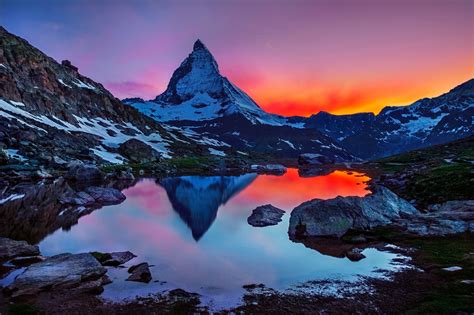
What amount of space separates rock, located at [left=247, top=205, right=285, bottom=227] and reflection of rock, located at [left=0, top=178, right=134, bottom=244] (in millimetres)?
20892

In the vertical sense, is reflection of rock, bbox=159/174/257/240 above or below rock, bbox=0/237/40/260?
above

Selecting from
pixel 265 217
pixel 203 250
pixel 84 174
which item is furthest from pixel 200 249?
pixel 84 174

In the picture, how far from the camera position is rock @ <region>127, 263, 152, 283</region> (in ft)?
81.8

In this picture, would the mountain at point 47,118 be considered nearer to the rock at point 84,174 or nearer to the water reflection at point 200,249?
the rock at point 84,174

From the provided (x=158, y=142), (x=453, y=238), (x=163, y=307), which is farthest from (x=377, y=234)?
(x=158, y=142)

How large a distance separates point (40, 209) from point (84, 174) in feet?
129

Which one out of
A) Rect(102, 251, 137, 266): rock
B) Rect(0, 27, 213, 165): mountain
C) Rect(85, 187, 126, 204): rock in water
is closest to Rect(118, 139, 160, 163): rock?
Rect(0, 27, 213, 165): mountain

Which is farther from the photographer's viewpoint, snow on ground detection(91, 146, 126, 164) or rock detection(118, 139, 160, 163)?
rock detection(118, 139, 160, 163)

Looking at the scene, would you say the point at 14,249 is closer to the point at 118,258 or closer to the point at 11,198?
the point at 118,258

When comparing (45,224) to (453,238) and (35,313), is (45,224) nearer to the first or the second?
(35,313)

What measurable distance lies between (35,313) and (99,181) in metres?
70.6

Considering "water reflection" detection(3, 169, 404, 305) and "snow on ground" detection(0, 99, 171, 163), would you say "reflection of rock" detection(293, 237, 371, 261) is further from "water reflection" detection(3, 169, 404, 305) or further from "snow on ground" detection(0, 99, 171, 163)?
"snow on ground" detection(0, 99, 171, 163)

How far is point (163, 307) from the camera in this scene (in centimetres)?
2075

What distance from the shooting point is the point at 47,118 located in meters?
143
